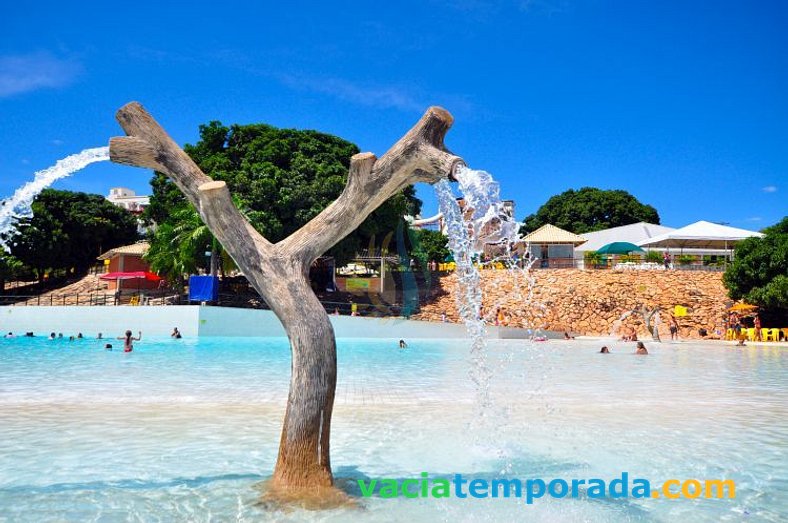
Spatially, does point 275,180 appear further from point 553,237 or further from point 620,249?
point 620,249

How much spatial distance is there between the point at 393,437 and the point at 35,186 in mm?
5606

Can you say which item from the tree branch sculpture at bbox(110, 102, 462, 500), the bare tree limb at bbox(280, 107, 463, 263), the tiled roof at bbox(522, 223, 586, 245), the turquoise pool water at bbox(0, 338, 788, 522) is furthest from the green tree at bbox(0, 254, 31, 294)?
the bare tree limb at bbox(280, 107, 463, 263)

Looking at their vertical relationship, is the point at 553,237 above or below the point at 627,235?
below

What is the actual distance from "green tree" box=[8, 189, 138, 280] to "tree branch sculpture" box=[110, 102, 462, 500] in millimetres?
43813

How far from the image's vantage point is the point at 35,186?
21.3ft

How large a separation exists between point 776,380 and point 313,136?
105 ft

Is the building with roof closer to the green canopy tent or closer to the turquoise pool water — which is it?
the green canopy tent

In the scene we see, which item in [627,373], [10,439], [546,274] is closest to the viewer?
[10,439]

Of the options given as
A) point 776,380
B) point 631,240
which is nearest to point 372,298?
point 631,240

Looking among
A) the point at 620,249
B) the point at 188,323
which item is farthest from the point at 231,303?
the point at 620,249

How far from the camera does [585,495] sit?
607 cm

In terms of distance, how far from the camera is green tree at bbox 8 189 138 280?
45.5m

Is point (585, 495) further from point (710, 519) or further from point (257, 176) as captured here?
point (257, 176)

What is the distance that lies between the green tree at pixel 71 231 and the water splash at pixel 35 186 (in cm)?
4223
